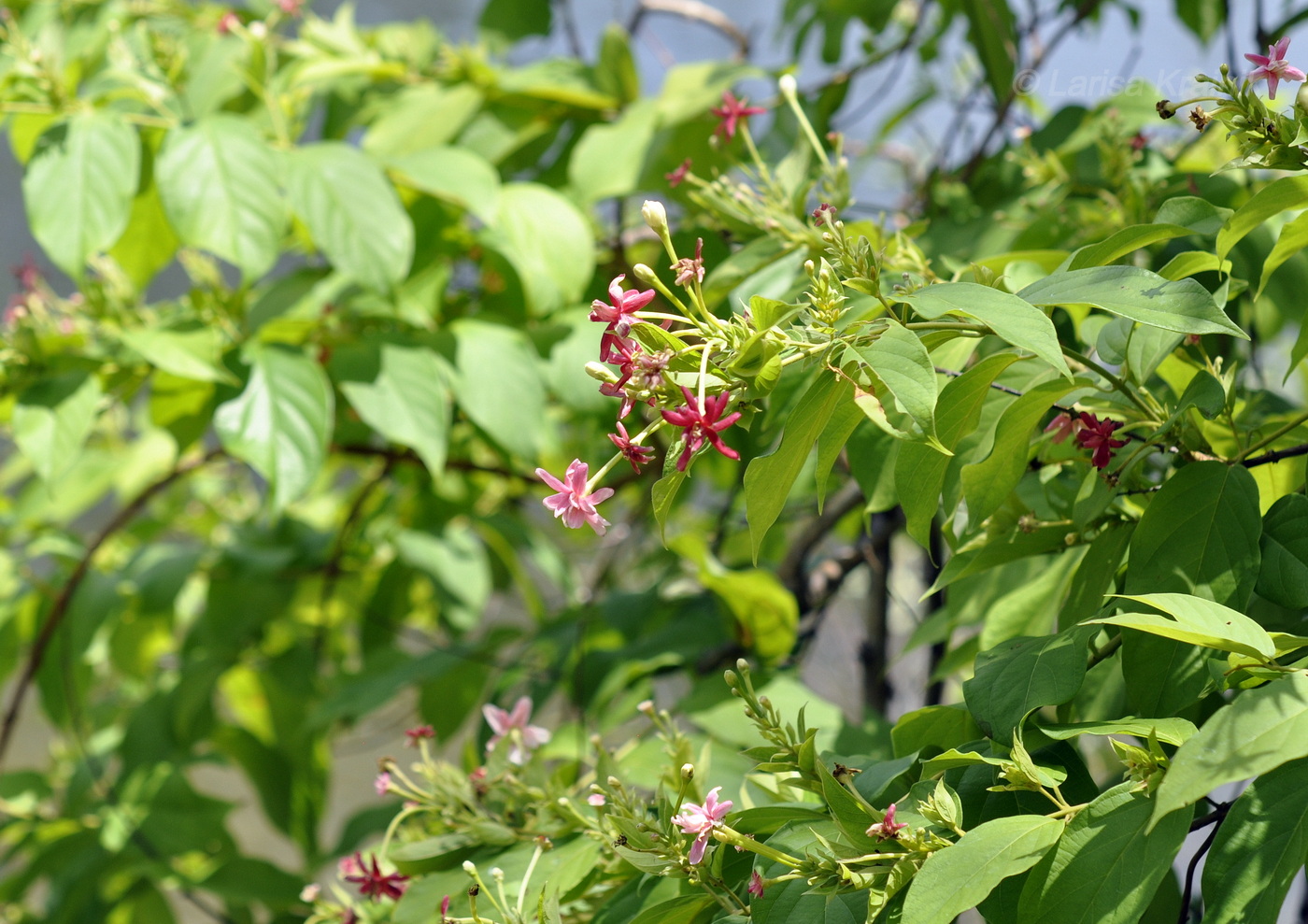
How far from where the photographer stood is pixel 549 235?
728 mm

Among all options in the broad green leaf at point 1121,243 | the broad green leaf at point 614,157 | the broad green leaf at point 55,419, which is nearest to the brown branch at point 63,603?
the broad green leaf at point 55,419

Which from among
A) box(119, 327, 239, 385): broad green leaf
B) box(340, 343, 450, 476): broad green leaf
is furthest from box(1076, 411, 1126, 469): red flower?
box(119, 327, 239, 385): broad green leaf

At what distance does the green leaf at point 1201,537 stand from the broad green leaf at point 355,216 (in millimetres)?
461

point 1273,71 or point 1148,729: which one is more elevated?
point 1273,71

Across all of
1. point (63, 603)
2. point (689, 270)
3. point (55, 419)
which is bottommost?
point (63, 603)

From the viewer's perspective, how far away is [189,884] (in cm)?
82

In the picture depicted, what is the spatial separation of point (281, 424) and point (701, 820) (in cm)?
42

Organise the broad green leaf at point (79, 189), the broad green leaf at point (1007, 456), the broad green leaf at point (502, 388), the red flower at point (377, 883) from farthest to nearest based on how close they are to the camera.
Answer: the broad green leaf at point (502, 388), the broad green leaf at point (79, 189), the red flower at point (377, 883), the broad green leaf at point (1007, 456)

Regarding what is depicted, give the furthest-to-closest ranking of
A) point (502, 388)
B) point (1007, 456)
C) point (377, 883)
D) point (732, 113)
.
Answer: point (502, 388)
point (732, 113)
point (377, 883)
point (1007, 456)

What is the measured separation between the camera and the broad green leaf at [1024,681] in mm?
316

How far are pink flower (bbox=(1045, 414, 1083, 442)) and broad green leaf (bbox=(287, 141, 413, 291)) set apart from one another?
1.35 ft

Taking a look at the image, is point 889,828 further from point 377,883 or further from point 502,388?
point 502,388

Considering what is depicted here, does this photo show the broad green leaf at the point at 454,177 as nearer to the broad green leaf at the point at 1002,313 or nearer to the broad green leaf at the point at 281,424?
the broad green leaf at the point at 281,424

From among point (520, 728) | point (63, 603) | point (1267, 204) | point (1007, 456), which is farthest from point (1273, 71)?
point (63, 603)
